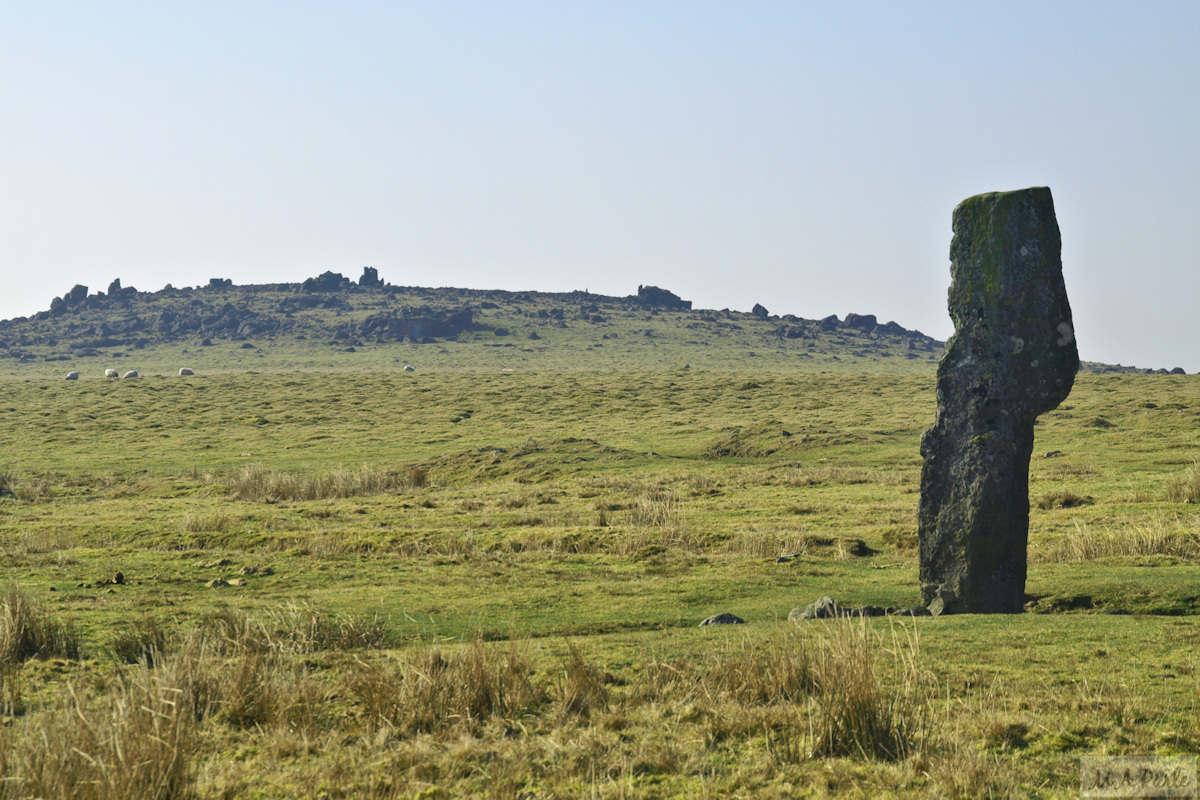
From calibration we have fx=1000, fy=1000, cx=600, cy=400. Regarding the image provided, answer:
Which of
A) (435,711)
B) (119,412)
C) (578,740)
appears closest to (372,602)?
(435,711)

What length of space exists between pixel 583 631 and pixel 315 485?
2161 cm

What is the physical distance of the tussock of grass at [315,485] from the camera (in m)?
31.5

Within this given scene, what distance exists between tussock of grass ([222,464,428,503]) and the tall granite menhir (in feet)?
72.6

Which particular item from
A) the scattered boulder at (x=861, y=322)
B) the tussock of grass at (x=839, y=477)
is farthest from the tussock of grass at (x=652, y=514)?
the scattered boulder at (x=861, y=322)

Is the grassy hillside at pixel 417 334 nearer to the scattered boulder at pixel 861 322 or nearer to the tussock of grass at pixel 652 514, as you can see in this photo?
the scattered boulder at pixel 861 322

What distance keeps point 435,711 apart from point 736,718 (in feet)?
8.08

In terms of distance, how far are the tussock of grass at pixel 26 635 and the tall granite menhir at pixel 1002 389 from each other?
34.5ft

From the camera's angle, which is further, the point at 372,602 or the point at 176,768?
the point at 372,602

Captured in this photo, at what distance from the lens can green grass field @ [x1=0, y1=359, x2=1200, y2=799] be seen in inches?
279

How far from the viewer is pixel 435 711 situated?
8.25 m

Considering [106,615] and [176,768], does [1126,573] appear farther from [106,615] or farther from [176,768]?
[106,615]

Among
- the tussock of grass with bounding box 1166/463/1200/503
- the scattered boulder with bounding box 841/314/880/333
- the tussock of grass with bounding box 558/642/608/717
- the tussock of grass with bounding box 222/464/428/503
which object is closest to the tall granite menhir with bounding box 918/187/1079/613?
the tussock of grass with bounding box 558/642/608/717

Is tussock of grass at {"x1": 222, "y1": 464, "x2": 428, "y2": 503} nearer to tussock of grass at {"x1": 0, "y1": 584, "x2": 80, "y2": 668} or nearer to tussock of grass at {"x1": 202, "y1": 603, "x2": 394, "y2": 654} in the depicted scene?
tussock of grass at {"x1": 0, "y1": 584, "x2": 80, "y2": 668}

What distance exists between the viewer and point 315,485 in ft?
106
